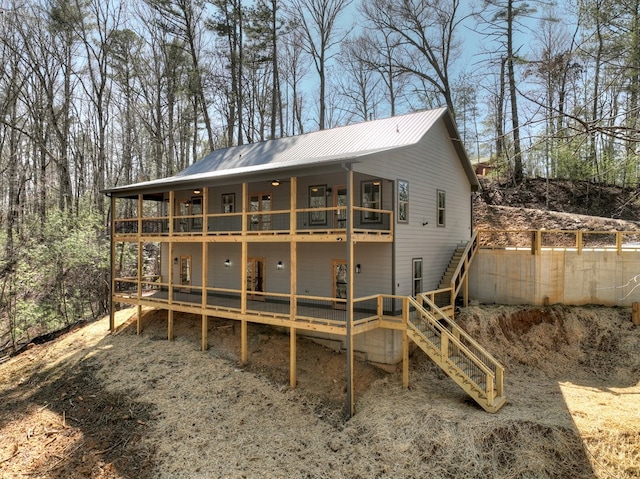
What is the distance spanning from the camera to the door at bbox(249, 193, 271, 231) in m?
15.0

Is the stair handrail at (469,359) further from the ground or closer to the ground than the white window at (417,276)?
closer to the ground

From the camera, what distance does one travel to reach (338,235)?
10375 millimetres

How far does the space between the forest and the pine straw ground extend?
8.29 m

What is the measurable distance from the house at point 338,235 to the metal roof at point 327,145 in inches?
3.2

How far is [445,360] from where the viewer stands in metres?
10.1

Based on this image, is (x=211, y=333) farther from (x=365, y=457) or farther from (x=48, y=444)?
(x=365, y=457)

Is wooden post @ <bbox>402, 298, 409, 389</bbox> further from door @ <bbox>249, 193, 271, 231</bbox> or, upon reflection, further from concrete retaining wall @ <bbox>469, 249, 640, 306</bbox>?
door @ <bbox>249, 193, 271, 231</bbox>

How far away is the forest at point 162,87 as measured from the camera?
837 inches

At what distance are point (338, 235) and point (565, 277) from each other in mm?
9517

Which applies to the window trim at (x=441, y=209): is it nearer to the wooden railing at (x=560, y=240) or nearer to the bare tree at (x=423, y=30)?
the wooden railing at (x=560, y=240)

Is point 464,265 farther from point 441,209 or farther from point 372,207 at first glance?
point 372,207

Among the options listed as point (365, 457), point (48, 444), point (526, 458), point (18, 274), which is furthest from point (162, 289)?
point (526, 458)

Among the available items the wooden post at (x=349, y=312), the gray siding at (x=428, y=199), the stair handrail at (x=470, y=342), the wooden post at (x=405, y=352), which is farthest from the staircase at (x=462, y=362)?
the wooden post at (x=349, y=312)

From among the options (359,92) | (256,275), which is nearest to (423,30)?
(359,92)
